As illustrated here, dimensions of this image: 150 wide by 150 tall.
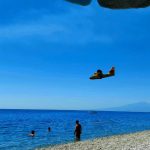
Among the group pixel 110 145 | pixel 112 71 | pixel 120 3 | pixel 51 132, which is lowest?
pixel 110 145

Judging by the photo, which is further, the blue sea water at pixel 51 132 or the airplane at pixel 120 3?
the blue sea water at pixel 51 132

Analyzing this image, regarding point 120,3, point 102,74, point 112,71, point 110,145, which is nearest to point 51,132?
point 110,145

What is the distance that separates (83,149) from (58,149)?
2.28 metres

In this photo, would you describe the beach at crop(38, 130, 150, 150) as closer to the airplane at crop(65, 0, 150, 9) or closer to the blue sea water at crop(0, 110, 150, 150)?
the blue sea water at crop(0, 110, 150, 150)

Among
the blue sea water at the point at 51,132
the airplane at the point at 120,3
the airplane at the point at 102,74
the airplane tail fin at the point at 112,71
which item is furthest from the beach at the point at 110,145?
the airplane at the point at 120,3

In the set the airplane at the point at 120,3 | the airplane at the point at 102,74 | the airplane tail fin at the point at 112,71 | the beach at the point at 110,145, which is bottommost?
the beach at the point at 110,145

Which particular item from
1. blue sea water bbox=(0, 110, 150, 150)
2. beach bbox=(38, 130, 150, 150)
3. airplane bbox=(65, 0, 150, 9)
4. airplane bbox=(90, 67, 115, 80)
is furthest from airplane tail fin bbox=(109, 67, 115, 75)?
blue sea water bbox=(0, 110, 150, 150)

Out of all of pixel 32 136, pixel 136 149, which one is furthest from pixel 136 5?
pixel 32 136

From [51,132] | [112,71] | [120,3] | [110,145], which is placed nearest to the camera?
[120,3]

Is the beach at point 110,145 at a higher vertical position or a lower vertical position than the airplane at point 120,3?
lower

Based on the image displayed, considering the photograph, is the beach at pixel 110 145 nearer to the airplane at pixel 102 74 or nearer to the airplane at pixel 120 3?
the airplane at pixel 102 74

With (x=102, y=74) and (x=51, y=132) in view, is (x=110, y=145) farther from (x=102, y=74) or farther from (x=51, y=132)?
(x=51, y=132)

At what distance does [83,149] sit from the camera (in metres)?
25.1

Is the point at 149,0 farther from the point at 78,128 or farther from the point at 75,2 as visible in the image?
the point at 78,128
